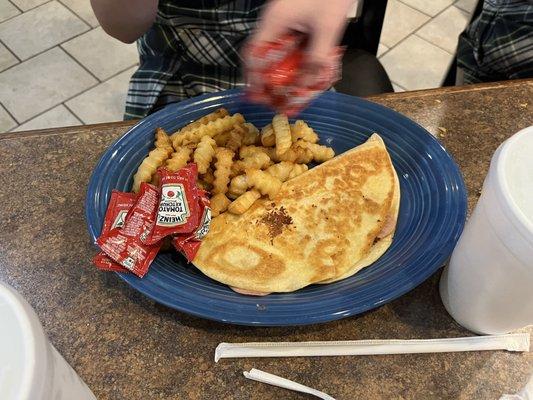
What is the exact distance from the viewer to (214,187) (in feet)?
3.01

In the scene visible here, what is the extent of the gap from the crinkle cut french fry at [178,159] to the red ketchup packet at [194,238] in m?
0.09

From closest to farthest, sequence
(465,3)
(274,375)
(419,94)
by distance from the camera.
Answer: (274,375) < (419,94) < (465,3)

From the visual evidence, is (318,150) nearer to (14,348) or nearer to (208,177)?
(208,177)

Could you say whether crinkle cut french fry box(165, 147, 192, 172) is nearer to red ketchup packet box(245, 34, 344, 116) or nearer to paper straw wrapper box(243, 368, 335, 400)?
red ketchup packet box(245, 34, 344, 116)

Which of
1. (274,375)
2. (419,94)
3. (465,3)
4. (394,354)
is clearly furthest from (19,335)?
(465,3)

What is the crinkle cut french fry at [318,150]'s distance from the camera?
971mm

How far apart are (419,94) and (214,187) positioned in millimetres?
524

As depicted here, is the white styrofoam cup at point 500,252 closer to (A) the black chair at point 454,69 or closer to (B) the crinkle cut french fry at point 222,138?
(B) the crinkle cut french fry at point 222,138

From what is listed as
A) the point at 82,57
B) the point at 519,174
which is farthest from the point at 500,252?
the point at 82,57

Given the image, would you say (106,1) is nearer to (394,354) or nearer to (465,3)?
(394,354)

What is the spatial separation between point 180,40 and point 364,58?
0.57 metres

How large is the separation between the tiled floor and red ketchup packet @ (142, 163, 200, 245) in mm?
1619

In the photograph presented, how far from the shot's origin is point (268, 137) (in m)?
0.95

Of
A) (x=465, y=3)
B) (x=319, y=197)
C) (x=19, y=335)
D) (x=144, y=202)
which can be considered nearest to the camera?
(x=19, y=335)
